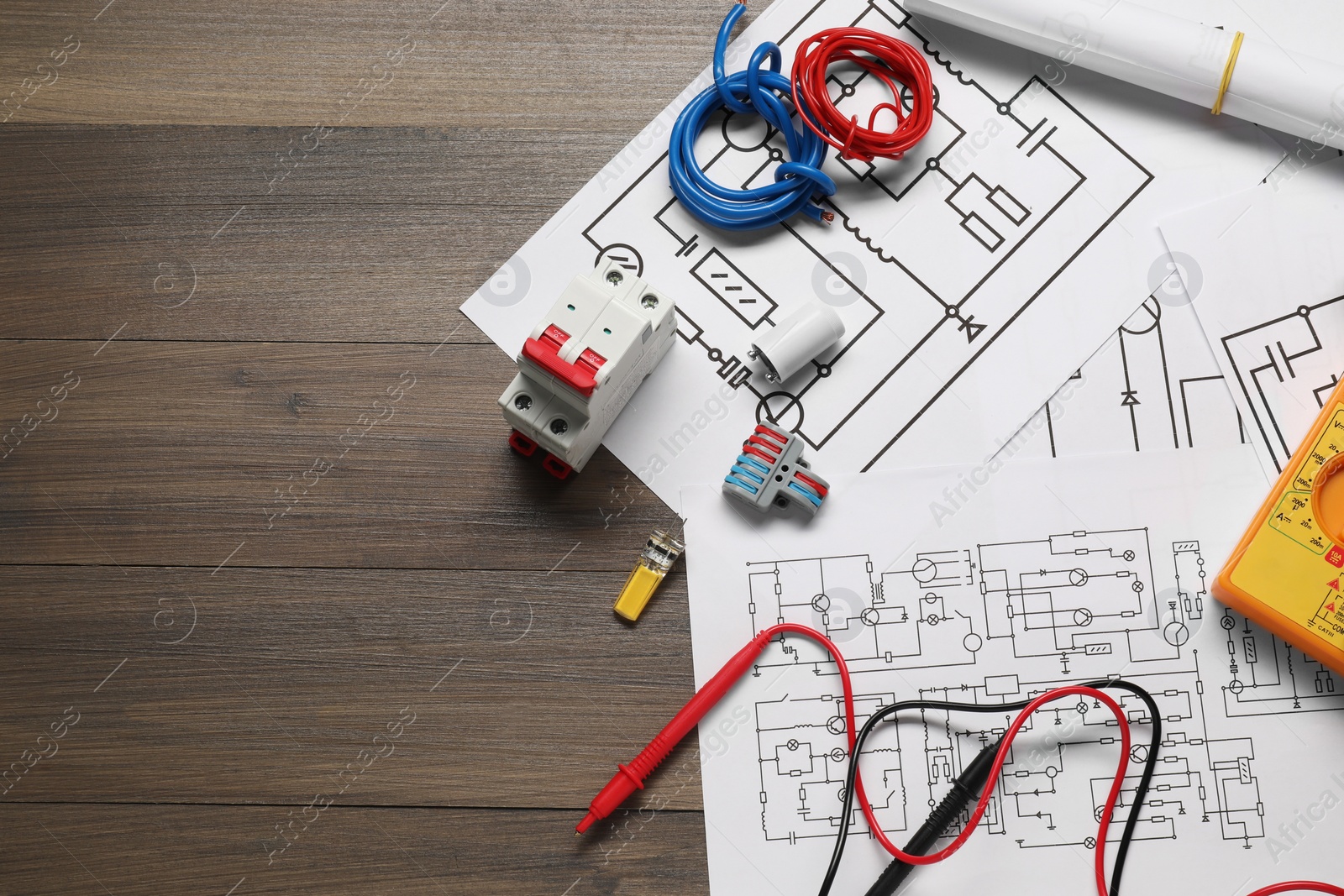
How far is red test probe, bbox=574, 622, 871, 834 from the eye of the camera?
1.23 m

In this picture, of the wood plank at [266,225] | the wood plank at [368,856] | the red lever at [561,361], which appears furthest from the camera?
the wood plank at [266,225]

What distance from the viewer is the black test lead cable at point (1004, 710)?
1226 millimetres

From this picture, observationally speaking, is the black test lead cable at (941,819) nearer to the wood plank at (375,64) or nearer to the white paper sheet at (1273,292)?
the white paper sheet at (1273,292)

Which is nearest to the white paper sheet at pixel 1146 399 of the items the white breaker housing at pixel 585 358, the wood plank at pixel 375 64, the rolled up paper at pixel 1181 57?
the rolled up paper at pixel 1181 57

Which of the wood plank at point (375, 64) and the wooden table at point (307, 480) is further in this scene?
the wood plank at point (375, 64)

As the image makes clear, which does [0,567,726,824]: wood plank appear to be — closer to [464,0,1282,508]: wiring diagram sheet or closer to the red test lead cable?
the red test lead cable

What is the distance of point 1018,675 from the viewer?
1.27 metres

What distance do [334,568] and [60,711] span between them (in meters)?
0.40

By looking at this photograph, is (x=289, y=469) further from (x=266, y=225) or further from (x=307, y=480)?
(x=266, y=225)

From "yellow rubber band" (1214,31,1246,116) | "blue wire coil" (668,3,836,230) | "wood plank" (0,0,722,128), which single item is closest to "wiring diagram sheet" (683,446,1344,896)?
"blue wire coil" (668,3,836,230)

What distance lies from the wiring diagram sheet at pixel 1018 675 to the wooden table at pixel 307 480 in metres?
0.11

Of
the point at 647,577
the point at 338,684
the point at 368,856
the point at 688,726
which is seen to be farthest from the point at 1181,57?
the point at 368,856

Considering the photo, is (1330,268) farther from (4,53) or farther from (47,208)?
(4,53)

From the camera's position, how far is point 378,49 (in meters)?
1.40
